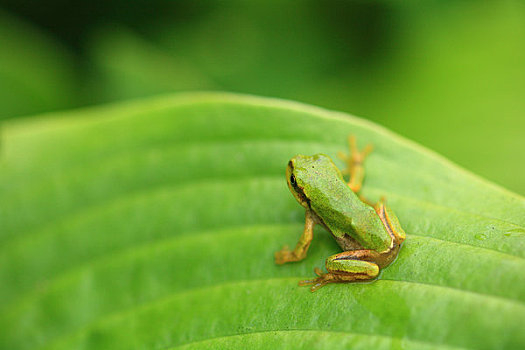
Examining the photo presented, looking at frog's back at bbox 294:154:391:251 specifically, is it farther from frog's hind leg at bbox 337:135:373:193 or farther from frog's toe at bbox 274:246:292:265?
frog's toe at bbox 274:246:292:265

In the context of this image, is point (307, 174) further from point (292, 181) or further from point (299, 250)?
point (299, 250)

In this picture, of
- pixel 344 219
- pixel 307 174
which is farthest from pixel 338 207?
pixel 307 174

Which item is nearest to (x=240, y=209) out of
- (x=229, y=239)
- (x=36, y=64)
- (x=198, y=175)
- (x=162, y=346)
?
(x=229, y=239)

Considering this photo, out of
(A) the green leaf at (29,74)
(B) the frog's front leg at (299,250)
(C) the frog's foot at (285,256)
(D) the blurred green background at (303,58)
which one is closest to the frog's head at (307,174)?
(B) the frog's front leg at (299,250)

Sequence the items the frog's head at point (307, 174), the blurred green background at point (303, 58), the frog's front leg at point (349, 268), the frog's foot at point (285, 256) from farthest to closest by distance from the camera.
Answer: the blurred green background at point (303, 58) < the frog's head at point (307, 174) < the frog's foot at point (285, 256) < the frog's front leg at point (349, 268)

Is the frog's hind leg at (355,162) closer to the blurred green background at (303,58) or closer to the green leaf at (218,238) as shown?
the green leaf at (218,238)

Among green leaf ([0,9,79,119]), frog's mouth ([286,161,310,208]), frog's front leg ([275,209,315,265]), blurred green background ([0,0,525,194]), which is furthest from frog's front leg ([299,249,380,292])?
green leaf ([0,9,79,119])
